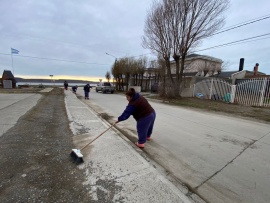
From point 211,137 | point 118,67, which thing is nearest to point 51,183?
point 211,137

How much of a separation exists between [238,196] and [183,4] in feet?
54.3

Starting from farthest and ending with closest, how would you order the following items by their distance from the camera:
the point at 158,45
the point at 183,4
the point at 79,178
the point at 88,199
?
1. the point at 158,45
2. the point at 183,4
3. the point at 79,178
4. the point at 88,199

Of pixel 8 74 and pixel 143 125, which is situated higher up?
pixel 8 74

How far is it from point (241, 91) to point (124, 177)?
47.6 ft

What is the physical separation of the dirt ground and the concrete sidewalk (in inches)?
9.3

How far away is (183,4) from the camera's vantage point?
1509cm

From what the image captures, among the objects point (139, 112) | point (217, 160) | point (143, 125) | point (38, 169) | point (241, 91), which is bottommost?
point (217, 160)

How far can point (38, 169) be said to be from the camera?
2938mm

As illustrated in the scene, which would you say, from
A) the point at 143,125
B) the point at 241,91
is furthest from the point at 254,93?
the point at 143,125

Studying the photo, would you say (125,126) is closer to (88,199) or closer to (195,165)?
(195,165)

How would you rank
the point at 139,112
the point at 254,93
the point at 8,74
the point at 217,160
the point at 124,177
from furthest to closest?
1. the point at 8,74
2. the point at 254,93
3. the point at 139,112
4. the point at 217,160
5. the point at 124,177

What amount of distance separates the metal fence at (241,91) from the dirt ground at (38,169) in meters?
13.9

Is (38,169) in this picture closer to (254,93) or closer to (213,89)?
(254,93)

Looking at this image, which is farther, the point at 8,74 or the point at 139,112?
the point at 8,74
